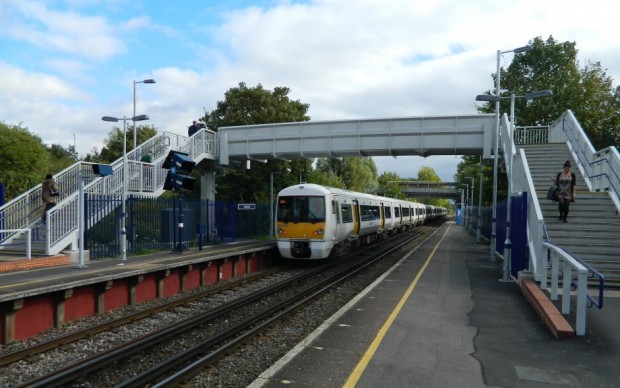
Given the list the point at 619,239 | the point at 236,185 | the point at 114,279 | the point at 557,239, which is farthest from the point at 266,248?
the point at 236,185

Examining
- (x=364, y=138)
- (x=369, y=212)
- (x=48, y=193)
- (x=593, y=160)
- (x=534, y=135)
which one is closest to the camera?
(x=48, y=193)

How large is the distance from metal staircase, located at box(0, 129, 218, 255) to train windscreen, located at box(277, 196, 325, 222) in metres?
5.46

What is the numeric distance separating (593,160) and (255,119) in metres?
21.9

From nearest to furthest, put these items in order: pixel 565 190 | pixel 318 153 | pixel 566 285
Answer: pixel 566 285 < pixel 565 190 < pixel 318 153

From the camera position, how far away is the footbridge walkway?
13.1 meters

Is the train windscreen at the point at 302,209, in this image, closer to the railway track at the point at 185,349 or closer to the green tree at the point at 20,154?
the railway track at the point at 185,349

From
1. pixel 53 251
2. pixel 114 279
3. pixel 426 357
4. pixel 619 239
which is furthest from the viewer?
pixel 53 251

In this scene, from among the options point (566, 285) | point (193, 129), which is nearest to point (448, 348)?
point (566, 285)

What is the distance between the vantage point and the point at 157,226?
55.0 ft

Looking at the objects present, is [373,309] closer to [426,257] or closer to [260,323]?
[260,323]

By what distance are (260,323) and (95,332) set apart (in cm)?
284

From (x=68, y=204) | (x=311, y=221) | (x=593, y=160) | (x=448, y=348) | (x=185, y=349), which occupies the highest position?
(x=593, y=160)

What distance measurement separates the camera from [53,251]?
42.2 feet

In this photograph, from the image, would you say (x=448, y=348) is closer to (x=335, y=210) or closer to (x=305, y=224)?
(x=305, y=224)
